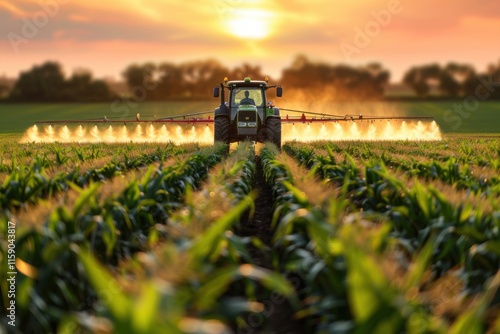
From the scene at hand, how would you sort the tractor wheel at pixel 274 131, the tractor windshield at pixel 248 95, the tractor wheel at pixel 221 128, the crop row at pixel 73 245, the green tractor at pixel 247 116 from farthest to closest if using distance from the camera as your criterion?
the tractor windshield at pixel 248 95
the tractor wheel at pixel 221 128
the tractor wheel at pixel 274 131
the green tractor at pixel 247 116
the crop row at pixel 73 245

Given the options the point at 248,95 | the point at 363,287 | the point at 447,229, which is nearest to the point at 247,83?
the point at 248,95

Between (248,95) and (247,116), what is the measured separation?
1493 mm

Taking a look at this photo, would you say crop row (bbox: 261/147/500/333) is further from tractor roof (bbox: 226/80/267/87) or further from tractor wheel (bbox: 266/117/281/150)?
tractor roof (bbox: 226/80/267/87)

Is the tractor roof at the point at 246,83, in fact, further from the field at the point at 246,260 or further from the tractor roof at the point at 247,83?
the field at the point at 246,260

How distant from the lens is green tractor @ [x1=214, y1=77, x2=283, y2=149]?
76.3ft

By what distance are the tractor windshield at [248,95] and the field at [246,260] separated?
14494mm

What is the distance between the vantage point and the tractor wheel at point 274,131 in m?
23.7

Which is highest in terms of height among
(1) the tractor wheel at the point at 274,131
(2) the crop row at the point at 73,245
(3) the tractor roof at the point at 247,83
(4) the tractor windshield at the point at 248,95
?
(3) the tractor roof at the point at 247,83

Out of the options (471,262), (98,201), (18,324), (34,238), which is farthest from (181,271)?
(98,201)

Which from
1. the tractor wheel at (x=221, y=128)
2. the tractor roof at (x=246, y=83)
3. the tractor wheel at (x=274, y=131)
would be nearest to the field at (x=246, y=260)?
the tractor wheel at (x=274, y=131)

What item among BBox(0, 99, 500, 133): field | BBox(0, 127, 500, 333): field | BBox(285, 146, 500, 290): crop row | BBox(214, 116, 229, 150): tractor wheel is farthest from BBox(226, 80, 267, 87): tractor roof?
BBox(0, 99, 500, 133): field

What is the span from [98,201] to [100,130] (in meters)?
28.6

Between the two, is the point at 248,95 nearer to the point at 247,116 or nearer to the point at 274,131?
the point at 247,116

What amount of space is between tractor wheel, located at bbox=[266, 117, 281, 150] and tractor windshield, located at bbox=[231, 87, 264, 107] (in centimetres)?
84
